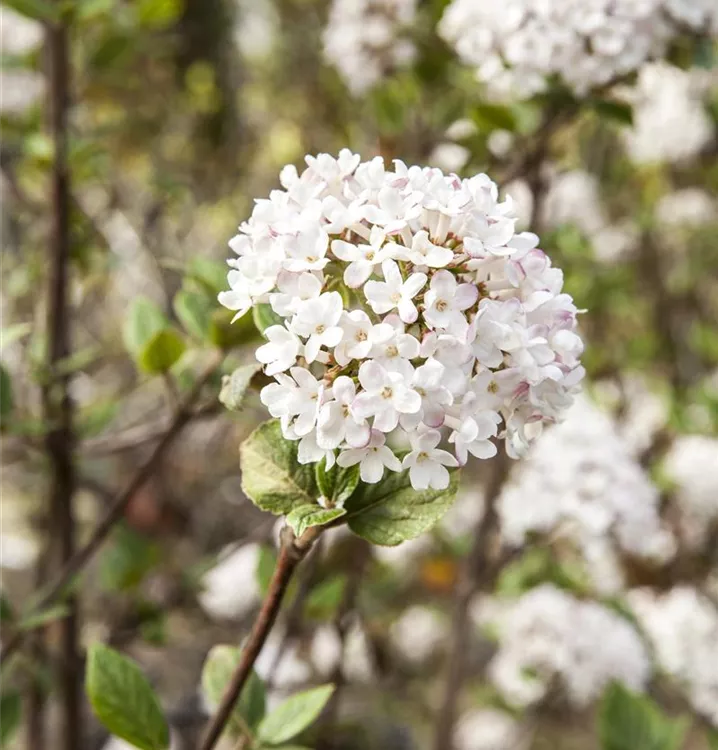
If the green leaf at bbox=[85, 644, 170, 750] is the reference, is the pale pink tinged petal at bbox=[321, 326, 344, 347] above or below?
above

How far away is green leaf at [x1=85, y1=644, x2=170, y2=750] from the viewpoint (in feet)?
2.34

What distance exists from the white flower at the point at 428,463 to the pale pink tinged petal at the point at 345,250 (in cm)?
12

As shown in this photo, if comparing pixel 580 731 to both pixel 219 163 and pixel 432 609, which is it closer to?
pixel 432 609

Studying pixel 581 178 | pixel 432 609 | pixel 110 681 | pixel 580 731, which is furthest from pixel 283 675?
pixel 581 178

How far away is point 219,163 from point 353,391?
4316 mm

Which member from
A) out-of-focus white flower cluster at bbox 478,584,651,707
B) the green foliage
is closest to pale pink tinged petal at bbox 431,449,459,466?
the green foliage

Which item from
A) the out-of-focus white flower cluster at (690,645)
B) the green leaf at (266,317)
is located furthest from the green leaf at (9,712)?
the out-of-focus white flower cluster at (690,645)

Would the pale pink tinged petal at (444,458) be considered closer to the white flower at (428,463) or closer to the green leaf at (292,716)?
the white flower at (428,463)

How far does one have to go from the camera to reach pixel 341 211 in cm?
60

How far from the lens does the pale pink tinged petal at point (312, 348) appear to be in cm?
55

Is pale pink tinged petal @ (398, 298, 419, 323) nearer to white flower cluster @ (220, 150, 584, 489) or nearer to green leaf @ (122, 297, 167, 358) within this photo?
white flower cluster @ (220, 150, 584, 489)

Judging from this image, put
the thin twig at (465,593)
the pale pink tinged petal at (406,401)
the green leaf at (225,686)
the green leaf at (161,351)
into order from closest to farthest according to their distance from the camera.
→ the pale pink tinged petal at (406,401)
the green leaf at (225,686)
the green leaf at (161,351)
the thin twig at (465,593)

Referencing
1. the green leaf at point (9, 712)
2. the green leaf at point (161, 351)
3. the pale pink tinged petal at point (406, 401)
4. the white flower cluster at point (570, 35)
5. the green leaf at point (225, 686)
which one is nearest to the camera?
the pale pink tinged petal at point (406, 401)

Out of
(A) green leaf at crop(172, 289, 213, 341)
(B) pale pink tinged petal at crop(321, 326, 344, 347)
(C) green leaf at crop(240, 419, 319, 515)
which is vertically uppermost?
(B) pale pink tinged petal at crop(321, 326, 344, 347)
